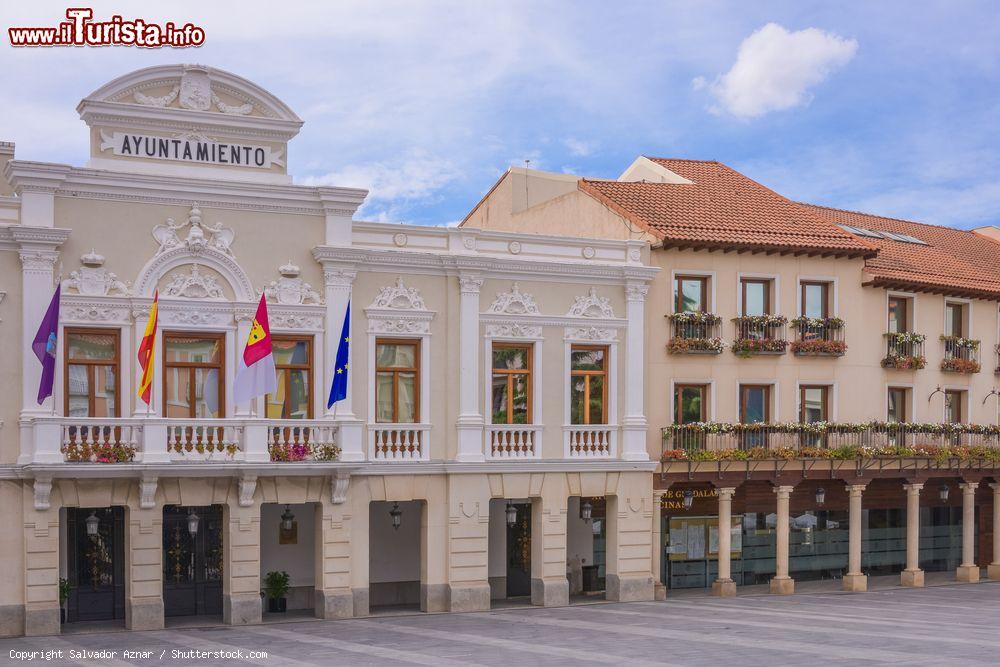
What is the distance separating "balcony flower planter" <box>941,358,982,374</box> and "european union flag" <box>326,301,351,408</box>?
65.4 feet

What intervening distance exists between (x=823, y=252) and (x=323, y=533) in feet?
53.2

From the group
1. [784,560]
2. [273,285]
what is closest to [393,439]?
[273,285]

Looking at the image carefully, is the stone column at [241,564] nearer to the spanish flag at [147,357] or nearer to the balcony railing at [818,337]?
the spanish flag at [147,357]

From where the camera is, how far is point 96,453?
86.8 feet

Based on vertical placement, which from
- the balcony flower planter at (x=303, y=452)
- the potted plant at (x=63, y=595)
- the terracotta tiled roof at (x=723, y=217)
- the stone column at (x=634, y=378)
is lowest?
the potted plant at (x=63, y=595)

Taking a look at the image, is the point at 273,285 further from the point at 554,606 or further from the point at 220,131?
the point at 554,606

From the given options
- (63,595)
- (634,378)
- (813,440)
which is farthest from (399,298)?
(813,440)

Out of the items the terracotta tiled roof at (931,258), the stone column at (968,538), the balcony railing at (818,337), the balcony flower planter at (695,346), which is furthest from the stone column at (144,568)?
the stone column at (968,538)

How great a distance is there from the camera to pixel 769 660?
76.8 feet

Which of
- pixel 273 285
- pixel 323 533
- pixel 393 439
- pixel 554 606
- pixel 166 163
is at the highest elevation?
pixel 166 163

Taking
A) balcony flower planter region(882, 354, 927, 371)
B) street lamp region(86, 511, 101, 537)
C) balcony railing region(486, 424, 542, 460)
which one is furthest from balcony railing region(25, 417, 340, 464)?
balcony flower planter region(882, 354, 927, 371)

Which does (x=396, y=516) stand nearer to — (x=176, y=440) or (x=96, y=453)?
(x=176, y=440)

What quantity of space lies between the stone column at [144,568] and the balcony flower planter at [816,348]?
17852 mm

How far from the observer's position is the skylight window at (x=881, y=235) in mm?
41344
